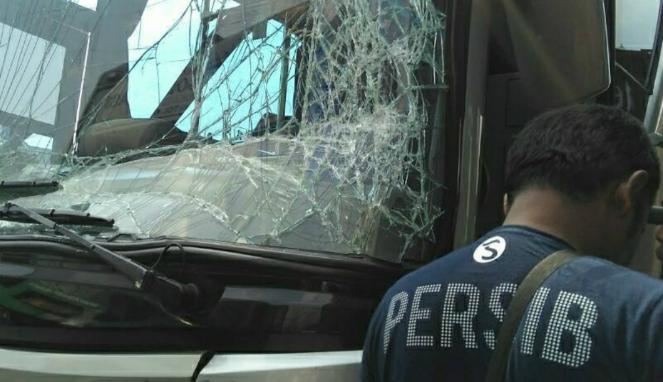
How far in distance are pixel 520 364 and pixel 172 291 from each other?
85 cm

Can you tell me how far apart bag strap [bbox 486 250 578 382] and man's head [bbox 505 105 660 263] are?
11 cm

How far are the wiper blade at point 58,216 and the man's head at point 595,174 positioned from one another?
1144 millimetres

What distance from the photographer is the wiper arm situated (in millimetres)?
1651

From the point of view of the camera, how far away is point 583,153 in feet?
4.26

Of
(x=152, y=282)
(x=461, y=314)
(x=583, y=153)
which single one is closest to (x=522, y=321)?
(x=461, y=314)

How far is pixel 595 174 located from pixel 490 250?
0.24 metres

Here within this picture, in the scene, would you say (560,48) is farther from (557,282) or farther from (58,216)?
(58,216)

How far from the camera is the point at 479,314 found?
49.7 inches

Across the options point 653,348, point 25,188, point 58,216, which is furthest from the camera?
point 25,188

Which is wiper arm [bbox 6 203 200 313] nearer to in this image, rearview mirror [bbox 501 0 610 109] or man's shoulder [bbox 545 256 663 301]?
man's shoulder [bbox 545 256 663 301]

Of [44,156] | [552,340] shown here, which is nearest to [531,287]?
[552,340]

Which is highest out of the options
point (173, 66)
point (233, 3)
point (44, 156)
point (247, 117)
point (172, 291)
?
point (233, 3)

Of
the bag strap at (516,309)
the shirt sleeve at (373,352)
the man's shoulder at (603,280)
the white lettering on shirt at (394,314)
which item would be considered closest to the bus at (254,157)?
the shirt sleeve at (373,352)

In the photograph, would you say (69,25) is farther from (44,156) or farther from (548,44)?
Result: (548,44)
